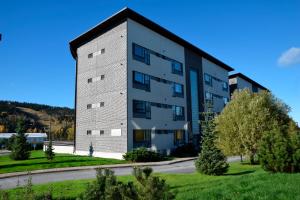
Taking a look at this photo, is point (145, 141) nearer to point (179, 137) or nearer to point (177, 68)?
point (179, 137)

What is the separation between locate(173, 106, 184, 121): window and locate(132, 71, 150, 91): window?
295 inches

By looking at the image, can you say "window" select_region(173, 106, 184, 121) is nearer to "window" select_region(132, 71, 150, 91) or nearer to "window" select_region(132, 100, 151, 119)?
"window" select_region(132, 100, 151, 119)

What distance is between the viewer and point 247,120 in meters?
24.0

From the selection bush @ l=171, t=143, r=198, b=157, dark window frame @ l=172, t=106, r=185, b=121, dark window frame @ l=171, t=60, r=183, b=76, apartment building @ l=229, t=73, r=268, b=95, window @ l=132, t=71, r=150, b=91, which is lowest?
bush @ l=171, t=143, r=198, b=157

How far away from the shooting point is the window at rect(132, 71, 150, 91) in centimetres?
3450

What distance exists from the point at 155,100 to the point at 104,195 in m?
31.8

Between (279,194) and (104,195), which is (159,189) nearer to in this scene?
(104,195)

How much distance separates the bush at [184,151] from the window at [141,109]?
7.06 m

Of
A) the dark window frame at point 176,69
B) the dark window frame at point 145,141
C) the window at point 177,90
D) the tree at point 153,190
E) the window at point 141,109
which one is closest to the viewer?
the tree at point 153,190

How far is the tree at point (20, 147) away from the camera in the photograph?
32062 millimetres

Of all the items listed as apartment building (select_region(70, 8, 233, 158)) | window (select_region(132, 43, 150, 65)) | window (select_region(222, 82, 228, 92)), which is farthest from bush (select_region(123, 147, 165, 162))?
window (select_region(222, 82, 228, 92))

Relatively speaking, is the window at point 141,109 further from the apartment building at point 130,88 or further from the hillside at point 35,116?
the hillside at point 35,116

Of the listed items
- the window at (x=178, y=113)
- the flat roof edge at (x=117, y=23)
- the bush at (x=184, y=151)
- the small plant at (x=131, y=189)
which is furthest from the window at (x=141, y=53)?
the small plant at (x=131, y=189)

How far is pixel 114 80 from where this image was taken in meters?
34.6
